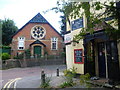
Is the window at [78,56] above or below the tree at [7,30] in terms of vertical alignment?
below

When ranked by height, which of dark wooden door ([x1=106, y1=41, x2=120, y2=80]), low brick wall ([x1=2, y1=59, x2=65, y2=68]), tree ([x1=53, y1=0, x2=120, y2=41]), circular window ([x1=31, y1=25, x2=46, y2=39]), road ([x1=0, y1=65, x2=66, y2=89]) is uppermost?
circular window ([x1=31, y1=25, x2=46, y2=39])

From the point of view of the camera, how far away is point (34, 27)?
30.8 metres

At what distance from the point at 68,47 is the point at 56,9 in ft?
25.8

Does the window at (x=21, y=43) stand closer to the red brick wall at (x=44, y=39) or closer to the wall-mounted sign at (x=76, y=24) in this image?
the red brick wall at (x=44, y=39)

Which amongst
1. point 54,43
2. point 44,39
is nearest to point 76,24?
point 44,39

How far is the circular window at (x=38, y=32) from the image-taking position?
30728 mm

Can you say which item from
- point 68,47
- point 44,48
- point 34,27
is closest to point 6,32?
point 34,27

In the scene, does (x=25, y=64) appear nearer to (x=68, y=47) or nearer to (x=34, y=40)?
(x=34, y=40)

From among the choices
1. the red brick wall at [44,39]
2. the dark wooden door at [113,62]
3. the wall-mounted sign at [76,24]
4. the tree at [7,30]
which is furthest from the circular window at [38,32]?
the dark wooden door at [113,62]

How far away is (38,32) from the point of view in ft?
101

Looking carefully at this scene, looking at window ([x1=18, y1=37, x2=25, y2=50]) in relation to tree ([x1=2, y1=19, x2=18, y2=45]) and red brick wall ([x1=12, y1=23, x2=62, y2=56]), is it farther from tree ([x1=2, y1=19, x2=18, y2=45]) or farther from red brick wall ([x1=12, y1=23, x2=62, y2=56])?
tree ([x1=2, y1=19, x2=18, y2=45])

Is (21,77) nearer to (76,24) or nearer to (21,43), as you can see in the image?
(76,24)

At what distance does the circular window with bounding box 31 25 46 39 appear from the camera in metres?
30.7

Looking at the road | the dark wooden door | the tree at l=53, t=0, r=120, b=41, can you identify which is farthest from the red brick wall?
the tree at l=53, t=0, r=120, b=41
